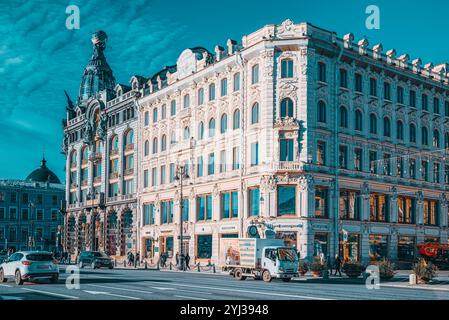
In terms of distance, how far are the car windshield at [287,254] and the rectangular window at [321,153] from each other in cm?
1696

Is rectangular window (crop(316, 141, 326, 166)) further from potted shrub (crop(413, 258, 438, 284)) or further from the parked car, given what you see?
the parked car

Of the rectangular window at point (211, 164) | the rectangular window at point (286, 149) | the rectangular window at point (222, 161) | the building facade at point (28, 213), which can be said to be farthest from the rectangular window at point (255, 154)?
the building facade at point (28, 213)

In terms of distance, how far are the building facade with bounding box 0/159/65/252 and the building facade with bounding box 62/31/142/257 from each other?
2868 centimetres

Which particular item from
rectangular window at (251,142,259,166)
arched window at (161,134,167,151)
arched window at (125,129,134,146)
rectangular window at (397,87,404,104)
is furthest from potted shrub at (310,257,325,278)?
arched window at (125,129,134,146)

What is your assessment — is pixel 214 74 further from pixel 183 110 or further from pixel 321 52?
pixel 321 52

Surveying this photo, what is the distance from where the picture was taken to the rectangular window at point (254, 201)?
173 ft

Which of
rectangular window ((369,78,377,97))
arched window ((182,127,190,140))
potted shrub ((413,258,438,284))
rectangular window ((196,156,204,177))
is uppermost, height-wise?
rectangular window ((369,78,377,97))

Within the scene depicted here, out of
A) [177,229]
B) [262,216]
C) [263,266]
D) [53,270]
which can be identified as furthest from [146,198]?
[53,270]

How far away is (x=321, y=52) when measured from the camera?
52.8 meters

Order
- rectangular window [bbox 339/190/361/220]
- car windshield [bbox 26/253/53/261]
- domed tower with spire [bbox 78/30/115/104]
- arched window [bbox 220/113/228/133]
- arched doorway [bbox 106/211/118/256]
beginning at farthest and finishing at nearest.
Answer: domed tower with spire [bbox 78/30/115/104] → arched doorway [bbox 106/211/118/256] → arched window [bbox 220/113/228/133] → rectangular window [bbox 339/190/361/220] → car windshield [bbox 26/253/53/261]

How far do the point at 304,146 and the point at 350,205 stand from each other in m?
7.41

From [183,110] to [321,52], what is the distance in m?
17.3

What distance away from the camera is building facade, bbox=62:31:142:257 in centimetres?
7488

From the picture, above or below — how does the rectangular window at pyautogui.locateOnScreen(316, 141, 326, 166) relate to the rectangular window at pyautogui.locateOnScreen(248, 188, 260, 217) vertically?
above
